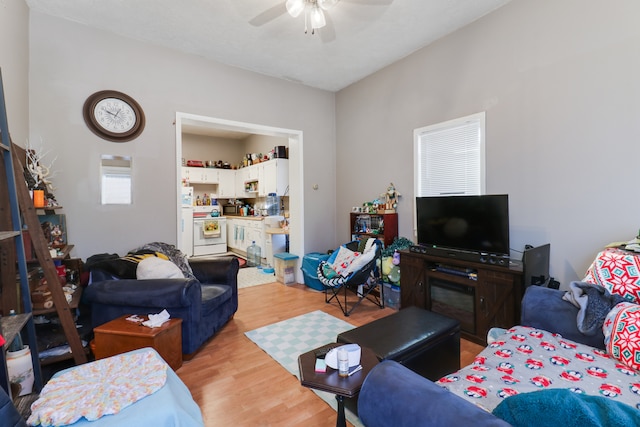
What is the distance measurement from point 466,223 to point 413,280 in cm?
84

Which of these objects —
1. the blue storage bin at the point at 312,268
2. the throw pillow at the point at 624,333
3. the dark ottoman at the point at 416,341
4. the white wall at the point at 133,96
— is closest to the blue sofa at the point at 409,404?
the dark ottoman at the point at 416,341

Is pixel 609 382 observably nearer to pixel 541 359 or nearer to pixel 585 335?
pixel 541 359

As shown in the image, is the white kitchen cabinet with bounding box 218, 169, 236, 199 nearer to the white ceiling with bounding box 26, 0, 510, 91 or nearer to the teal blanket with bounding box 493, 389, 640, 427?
the white ceiling with bounding box 26, 0, 510, 91

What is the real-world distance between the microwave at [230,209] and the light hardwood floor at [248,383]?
4.59 metres

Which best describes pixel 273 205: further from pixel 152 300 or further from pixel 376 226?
pixel 152 300

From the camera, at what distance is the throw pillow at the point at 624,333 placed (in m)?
1.51

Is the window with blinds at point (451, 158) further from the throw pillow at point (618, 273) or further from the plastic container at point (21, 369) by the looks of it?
the plastic container at point (21, 369)

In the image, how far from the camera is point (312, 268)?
14.9 feet

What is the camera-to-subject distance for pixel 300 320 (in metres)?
3.34

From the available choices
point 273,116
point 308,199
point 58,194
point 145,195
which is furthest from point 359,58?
point 58,194

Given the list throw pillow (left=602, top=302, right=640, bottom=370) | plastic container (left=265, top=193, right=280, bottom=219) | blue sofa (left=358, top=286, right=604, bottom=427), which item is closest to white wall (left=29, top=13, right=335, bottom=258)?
plastic container (left=265, top=193, right=280, bottom=219)

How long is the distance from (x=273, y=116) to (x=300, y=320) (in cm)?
288

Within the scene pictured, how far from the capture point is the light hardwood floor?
1854 millimetres

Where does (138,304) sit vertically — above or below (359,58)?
below
